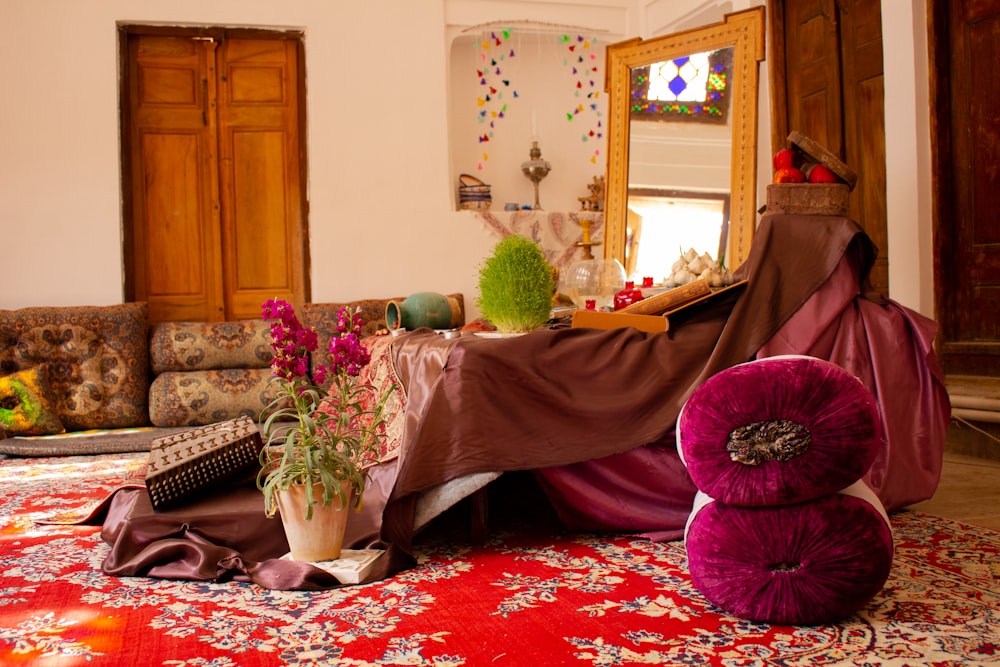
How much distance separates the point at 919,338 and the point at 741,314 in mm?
628

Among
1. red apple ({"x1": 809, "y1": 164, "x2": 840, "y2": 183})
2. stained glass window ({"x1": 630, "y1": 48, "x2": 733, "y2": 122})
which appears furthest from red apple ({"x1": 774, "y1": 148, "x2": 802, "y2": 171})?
stained glass window ({"x1": 630, "y1": 48, "x2": 733, "y2": 122})

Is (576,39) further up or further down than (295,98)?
further up

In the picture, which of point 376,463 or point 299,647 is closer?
point 299,647

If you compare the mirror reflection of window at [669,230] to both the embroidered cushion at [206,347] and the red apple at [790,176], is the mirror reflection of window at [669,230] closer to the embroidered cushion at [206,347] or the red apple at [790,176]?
the red apple at [790,176]

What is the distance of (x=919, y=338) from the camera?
314 centimetres

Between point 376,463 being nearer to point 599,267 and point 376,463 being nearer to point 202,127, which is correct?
point 599,267

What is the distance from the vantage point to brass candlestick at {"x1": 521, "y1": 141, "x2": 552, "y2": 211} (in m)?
7.50

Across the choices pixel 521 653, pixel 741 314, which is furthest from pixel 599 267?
pixel 521 653

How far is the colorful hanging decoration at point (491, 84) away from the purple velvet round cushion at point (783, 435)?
570 cm

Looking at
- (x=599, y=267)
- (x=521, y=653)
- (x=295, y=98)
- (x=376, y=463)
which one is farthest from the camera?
(x=295, y=98)

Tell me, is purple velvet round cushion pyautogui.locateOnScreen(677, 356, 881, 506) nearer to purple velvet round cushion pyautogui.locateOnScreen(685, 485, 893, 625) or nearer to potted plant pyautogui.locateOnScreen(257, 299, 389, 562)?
purple velvet round cushion pyautogui.locateOnScreen(685, 485, 893, 625)

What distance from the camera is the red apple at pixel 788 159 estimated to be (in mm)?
3502

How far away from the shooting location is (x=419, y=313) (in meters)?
3.85

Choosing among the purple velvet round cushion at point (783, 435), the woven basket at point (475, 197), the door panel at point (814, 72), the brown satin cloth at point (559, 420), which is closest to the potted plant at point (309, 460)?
the brown satin cloth at point (559, 420)
